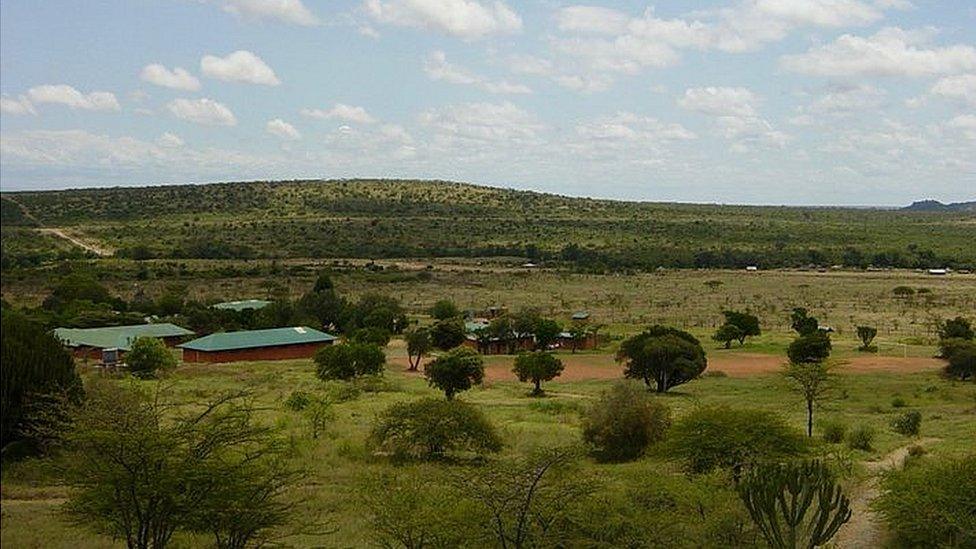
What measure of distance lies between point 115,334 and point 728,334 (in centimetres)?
4040

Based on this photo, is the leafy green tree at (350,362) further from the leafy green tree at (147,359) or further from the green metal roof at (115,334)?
the green metal roof at (115,334)

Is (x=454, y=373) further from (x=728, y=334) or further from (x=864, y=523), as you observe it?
(x=728, y=334)

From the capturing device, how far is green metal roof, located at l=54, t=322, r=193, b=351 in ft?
195

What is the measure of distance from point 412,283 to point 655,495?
82.9m

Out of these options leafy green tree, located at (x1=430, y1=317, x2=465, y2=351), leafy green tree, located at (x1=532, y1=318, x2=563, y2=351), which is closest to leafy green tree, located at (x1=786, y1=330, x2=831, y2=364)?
leafy green tree, located at (x1=532, y1=318, x2=563, y2=351)

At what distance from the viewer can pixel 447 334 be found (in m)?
66.4

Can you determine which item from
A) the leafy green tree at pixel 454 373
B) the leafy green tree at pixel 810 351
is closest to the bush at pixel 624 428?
the leafy green tree at pixel 454 373

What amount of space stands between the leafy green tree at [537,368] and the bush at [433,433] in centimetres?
1572

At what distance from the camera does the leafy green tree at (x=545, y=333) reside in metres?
64.8

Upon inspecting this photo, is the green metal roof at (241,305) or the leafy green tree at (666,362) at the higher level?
the leafy green tree at (666,362)

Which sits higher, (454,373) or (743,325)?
(454,373)

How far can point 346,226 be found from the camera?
480ft

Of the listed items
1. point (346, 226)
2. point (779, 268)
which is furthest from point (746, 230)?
point (346, 226)

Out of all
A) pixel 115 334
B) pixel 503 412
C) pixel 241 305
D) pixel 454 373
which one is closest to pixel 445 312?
pixel 241 305
